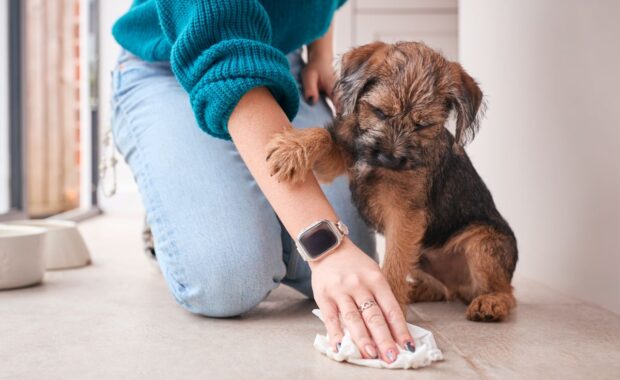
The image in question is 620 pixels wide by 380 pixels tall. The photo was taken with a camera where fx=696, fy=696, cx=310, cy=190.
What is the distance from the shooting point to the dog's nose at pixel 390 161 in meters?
1.77

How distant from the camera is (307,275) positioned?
7.40 ft

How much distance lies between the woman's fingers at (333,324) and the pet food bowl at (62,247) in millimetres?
→ 1675

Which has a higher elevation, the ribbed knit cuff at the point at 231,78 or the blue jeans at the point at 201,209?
the ribbed knit cuff at the point at 231,78

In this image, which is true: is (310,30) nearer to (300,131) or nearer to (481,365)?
(300,131)

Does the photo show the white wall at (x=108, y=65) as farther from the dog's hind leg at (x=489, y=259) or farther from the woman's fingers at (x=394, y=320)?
the woman's fingers at (x=394, y=320)

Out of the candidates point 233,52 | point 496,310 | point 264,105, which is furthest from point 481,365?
point 233,52

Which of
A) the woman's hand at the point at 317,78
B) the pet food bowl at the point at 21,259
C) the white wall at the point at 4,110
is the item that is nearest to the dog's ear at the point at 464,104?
the woman's hand at the point at 317,78

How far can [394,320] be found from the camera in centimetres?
145

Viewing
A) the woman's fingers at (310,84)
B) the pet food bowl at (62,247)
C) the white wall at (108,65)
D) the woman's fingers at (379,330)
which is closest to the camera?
the woman's fingers at (379,330)

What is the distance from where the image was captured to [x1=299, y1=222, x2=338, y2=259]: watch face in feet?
5.10

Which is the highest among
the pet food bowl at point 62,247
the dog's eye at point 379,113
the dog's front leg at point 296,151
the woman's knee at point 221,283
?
the dog's eye at point 379,113

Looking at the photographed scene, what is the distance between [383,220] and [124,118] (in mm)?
1036

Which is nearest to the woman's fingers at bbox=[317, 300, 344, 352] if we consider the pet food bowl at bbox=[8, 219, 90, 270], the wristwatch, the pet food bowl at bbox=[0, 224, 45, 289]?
the wristwatch

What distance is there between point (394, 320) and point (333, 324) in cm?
13
